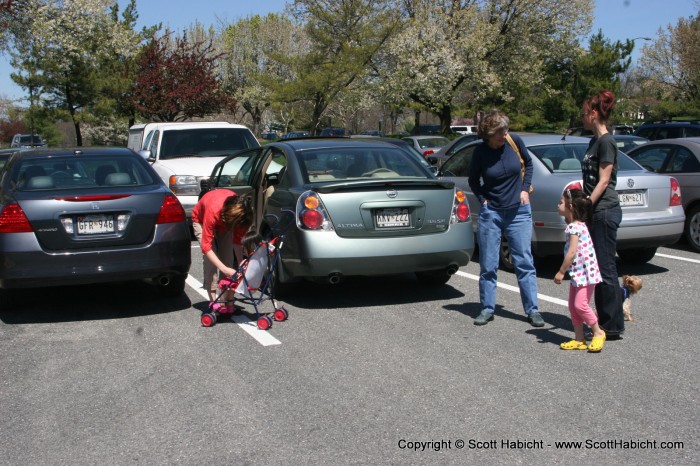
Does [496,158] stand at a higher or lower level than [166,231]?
higher

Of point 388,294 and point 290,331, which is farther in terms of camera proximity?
point 388,294

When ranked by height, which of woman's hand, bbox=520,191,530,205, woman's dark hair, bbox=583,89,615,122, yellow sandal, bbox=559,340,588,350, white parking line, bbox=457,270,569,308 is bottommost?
white parking line, bbox=457,270,569,308

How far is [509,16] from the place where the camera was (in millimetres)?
40531

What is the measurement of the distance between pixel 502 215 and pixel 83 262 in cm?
360

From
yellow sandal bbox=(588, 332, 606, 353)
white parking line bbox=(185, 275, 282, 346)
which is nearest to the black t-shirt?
yellow sandal bbox=(588, 332, 606, 353)

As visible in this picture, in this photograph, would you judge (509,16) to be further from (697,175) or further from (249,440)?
(249,440)

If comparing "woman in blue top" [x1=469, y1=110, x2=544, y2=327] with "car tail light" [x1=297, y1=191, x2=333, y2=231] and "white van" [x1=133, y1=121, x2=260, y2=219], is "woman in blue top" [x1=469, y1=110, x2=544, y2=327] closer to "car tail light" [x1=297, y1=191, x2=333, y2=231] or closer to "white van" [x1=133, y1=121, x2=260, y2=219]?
"car tail light" [x1=297, y1=191, x2=333, y2=231]

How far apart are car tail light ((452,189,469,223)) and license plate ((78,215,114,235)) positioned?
10.3ft

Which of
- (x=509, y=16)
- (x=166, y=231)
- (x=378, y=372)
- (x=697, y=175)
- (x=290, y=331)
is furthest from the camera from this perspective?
(x=509, y=16)

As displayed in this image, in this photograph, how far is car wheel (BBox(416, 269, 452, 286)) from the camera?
823cm

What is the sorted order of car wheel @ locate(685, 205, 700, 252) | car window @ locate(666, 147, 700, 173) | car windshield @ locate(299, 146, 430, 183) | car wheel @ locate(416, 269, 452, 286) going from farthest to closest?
1. car window @ locate(666, 147, 700, 173)
2. car wheel @ locate(685, 205, 700, 252)
3. car wheel @ locate(416, 269, 452, 286)
4. car windshield @ locate(299, 146, 430, 183)

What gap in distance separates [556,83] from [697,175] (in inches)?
1586

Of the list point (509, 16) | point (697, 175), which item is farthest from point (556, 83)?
point (697, 175)

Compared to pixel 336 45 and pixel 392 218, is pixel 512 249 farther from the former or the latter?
pixel 336 45
